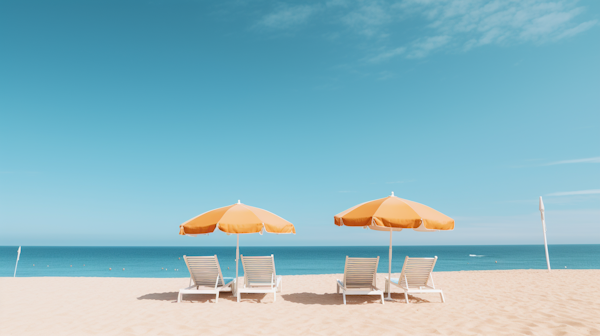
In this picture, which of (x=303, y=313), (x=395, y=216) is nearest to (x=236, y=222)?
(x=303, y=313)

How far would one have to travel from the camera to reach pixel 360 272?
20.9ft

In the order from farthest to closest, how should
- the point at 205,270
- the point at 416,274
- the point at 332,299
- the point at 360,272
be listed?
the point at 332,299
the point at 205,270
the point at 416,274
the point at 360,272

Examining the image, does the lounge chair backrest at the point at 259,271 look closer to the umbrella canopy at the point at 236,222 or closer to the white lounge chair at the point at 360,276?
the umbrella canopy at the point at 236,222

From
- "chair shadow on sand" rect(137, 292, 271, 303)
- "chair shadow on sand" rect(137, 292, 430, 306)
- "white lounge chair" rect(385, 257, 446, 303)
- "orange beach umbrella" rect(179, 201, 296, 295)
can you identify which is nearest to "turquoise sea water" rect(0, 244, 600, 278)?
"chair shadow on sand" rect(137, 292, 271, 303)

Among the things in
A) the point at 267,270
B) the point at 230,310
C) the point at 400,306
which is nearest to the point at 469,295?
the point at 400,306

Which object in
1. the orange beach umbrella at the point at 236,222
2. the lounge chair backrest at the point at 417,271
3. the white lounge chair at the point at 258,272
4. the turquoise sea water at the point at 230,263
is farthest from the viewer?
the turquoise sea water at the point at 230,263

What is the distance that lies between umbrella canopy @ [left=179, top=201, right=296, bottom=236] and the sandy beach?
130 cm

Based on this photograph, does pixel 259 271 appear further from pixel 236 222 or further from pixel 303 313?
pixel 303 313

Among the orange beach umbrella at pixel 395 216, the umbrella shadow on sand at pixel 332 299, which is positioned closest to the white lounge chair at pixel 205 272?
the umbrella shadow on sand at pixel 332 299

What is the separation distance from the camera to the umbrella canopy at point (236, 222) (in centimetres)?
613

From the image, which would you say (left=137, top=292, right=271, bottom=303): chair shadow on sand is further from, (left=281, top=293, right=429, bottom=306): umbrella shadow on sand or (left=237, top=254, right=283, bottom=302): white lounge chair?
(left=281, top=293, right=429, bottom=306): umbrella shadow on sand

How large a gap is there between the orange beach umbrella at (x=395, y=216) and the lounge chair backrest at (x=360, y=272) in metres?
0.70

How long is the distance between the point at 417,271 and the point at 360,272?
1082 mm

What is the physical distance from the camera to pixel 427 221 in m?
5.86
